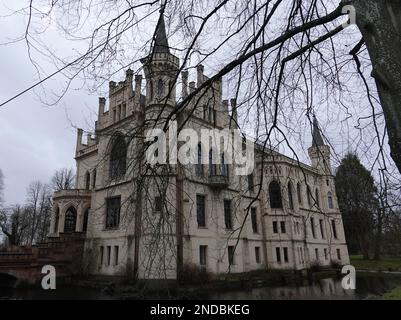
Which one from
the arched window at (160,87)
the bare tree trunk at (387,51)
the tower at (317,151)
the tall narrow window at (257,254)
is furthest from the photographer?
the tall narrow window at (257,254)

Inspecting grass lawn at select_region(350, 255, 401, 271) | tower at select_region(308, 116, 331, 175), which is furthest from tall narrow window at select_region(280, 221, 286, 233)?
tower at select_region(308, 116, 331, 175)

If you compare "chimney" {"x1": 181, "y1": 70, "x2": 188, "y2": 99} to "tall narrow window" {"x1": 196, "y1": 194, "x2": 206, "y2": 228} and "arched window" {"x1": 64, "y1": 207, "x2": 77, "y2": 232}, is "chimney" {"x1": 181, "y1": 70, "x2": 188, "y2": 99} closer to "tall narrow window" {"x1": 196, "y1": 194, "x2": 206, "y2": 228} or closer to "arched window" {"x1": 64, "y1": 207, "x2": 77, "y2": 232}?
"tall narrow window" {"x1": 196, "y1": 194, "x2": 206, "y2": 228}

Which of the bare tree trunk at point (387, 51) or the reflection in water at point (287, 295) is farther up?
the bare tree trunk at point (387, 51)

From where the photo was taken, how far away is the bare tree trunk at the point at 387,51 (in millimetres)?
2256

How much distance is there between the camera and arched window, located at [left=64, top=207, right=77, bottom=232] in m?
27.5

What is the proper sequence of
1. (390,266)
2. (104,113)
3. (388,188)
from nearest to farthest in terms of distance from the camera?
(388,188)
(104,113)
(390,266)

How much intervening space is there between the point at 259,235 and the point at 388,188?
1056 inches

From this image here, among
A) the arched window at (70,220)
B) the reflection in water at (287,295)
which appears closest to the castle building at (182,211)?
the arched window at (70,220)

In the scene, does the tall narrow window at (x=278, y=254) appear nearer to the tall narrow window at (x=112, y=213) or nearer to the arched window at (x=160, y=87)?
the tall narrow window at (x=112, y=213)

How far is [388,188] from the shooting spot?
321 centimetres

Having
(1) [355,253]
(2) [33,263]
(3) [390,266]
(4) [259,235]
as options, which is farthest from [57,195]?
(1) [355,253]

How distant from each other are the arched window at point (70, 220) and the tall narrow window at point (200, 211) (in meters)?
12.1

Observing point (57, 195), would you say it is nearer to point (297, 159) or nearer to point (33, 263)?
point (33, 263)
